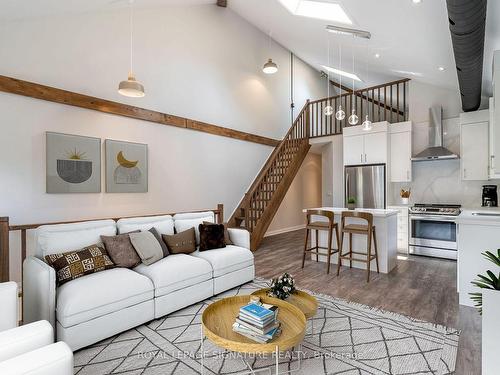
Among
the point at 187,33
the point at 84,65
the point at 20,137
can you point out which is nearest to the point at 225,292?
the point at 20,137

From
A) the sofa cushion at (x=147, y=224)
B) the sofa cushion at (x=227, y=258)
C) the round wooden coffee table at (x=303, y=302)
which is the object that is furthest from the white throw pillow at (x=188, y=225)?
the round wooden coffee table at (x=303, y=302)

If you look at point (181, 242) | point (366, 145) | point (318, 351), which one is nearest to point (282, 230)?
point (366, 145)

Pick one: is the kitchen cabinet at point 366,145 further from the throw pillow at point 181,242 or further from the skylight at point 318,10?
the throw pillow at point 181,242

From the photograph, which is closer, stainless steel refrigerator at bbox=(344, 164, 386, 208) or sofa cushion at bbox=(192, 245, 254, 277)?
sofa cushion at bbox=(192, 245, 254, 277)

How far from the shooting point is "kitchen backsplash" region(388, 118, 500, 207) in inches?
205

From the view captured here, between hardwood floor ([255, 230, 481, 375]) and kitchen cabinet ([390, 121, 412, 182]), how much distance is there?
1666mm

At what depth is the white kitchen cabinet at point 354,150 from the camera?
239 inches

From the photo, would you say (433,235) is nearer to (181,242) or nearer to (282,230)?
(282,230)

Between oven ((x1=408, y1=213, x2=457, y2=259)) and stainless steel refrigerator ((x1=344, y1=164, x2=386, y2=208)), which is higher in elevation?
stainless steel refrigerator ((x1=344, y1=164, x2=386, y2=208))

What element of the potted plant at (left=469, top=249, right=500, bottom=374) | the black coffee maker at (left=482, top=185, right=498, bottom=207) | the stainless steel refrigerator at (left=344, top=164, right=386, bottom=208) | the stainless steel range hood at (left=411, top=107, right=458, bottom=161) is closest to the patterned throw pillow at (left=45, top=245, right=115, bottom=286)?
the potted plant at (left=469, top=249, right=500, bottom=374)

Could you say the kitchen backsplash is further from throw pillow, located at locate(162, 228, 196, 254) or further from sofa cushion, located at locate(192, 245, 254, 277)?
throw pillow, located at locate(162, 228, 196, 254)

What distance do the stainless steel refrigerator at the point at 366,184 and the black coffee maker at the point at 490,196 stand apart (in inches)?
64.5

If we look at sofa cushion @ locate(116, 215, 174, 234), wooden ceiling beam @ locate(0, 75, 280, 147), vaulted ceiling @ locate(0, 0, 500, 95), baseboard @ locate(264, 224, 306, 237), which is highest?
vaulted ceiling @ locate(0, 0, 500, 95)

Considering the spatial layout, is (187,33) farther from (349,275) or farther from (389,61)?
(349,275)
